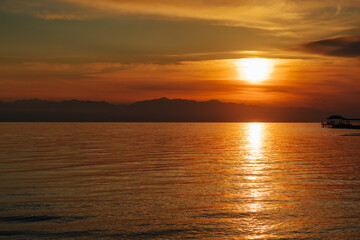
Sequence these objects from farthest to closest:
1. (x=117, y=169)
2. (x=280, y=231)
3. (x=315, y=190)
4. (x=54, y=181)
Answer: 1. (x=117, y=169)
2. (x=54, y=181)
3. (x=315, y=190)
4. (x=280, y=231)

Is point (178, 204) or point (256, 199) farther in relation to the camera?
point (256, 199)

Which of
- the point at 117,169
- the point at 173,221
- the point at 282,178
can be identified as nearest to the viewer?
the point at 173,221

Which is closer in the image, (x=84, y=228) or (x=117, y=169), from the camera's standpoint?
(x=84, y=228)

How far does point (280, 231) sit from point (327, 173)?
16785mm

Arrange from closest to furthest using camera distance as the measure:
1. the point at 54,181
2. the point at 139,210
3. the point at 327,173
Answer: the point at 139,210 < the point at 54,181 < the point at 327,173

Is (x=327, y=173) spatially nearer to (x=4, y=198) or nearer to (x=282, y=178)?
(x=282, y=178)

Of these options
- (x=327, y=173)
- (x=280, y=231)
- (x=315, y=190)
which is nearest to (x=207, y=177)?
(x=315, y=190)

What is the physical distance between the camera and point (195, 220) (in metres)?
14.2

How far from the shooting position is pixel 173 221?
14.0 m

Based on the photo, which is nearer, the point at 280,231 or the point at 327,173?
the point at 280,231

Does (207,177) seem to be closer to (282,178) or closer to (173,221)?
(282,178)

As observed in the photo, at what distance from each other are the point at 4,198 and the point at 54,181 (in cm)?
513

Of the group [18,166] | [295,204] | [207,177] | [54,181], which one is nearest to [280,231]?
[295,204]

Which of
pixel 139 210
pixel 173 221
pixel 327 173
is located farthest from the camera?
pixel 327 173
